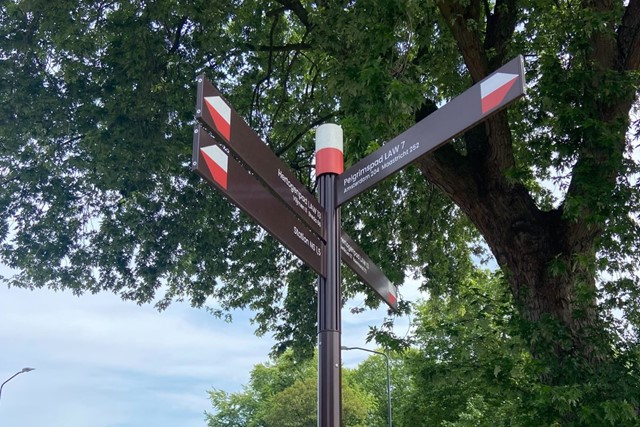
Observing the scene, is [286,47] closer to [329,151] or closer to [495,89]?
[329,151]

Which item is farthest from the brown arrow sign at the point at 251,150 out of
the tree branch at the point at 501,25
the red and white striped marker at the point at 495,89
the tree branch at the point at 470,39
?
the tree branch at the point at 501,25

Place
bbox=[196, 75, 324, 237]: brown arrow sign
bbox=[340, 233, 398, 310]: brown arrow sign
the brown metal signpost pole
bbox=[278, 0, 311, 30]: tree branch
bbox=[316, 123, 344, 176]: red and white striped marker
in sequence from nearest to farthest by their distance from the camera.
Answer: bbox=[196, 75, 324, 237]: brown arrow sign → the brown metal signpost pole → bbox=[316, 123, 344, 176]: red and white striped marker → bbox=[340, 233, 398, 310]: brown arrow sign → bbox=[278, 0, 311, 30]: tree branch

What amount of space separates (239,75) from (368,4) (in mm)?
4564

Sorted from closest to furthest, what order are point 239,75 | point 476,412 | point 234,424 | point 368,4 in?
point 368,4 → point 239,75 → point 476,412 → point 234,424

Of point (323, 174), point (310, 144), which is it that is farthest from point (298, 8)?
point (323, 174)

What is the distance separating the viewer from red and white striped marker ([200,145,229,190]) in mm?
2893

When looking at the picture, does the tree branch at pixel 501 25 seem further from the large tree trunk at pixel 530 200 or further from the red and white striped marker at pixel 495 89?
the red and white striped marker at pixel 495 89

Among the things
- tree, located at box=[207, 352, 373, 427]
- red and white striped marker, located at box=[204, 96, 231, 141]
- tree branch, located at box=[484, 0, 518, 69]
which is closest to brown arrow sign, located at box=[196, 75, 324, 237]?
red and white striped marker, located at box=[204, 96, 231, 141]

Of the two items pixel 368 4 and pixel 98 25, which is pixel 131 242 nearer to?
pixel 98 25

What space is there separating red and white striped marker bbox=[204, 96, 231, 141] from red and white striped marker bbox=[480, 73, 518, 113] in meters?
1.28

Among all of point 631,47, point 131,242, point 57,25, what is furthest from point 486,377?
point 57,25

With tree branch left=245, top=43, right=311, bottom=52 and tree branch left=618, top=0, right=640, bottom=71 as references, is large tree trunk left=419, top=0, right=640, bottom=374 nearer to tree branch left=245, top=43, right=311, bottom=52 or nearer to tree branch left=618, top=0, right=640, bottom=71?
tree branch left=618, top=0, right=640, bottom=71

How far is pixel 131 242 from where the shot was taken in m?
11.1

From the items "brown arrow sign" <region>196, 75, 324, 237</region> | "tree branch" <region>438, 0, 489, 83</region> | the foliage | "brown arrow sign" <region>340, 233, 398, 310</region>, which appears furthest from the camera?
"tree branch" <region>438, 0, 489, 83</region>
